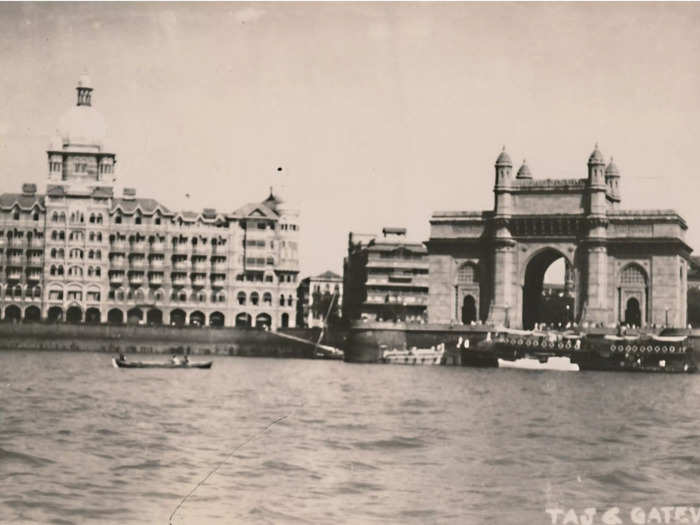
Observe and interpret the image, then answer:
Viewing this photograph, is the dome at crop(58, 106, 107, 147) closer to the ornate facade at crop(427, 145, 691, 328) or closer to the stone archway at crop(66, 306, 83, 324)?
the stone archway at crop(66, 306, 83, 324)

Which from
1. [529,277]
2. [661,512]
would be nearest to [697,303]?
[529,277]

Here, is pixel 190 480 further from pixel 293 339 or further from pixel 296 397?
pixel 293 339

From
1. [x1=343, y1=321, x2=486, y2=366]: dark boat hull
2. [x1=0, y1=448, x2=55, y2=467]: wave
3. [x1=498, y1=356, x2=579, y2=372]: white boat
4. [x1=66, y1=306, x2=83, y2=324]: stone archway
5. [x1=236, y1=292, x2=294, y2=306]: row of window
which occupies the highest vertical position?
[x1=236, y1=292, x2=294, y2=306]: row of window

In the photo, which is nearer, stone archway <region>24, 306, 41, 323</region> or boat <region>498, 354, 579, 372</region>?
boat <region>498, 354, 579, 372</region>

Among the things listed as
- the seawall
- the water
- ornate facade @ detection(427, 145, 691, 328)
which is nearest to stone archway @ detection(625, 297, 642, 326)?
ornate facade @ detection(427, 145, 691, 328)

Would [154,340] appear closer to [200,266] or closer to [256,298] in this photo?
[200,266]

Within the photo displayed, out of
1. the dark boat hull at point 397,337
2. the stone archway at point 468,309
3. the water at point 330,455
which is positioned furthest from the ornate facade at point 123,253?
the water at point 330,455

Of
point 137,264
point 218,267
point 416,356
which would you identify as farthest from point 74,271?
point 416,356
